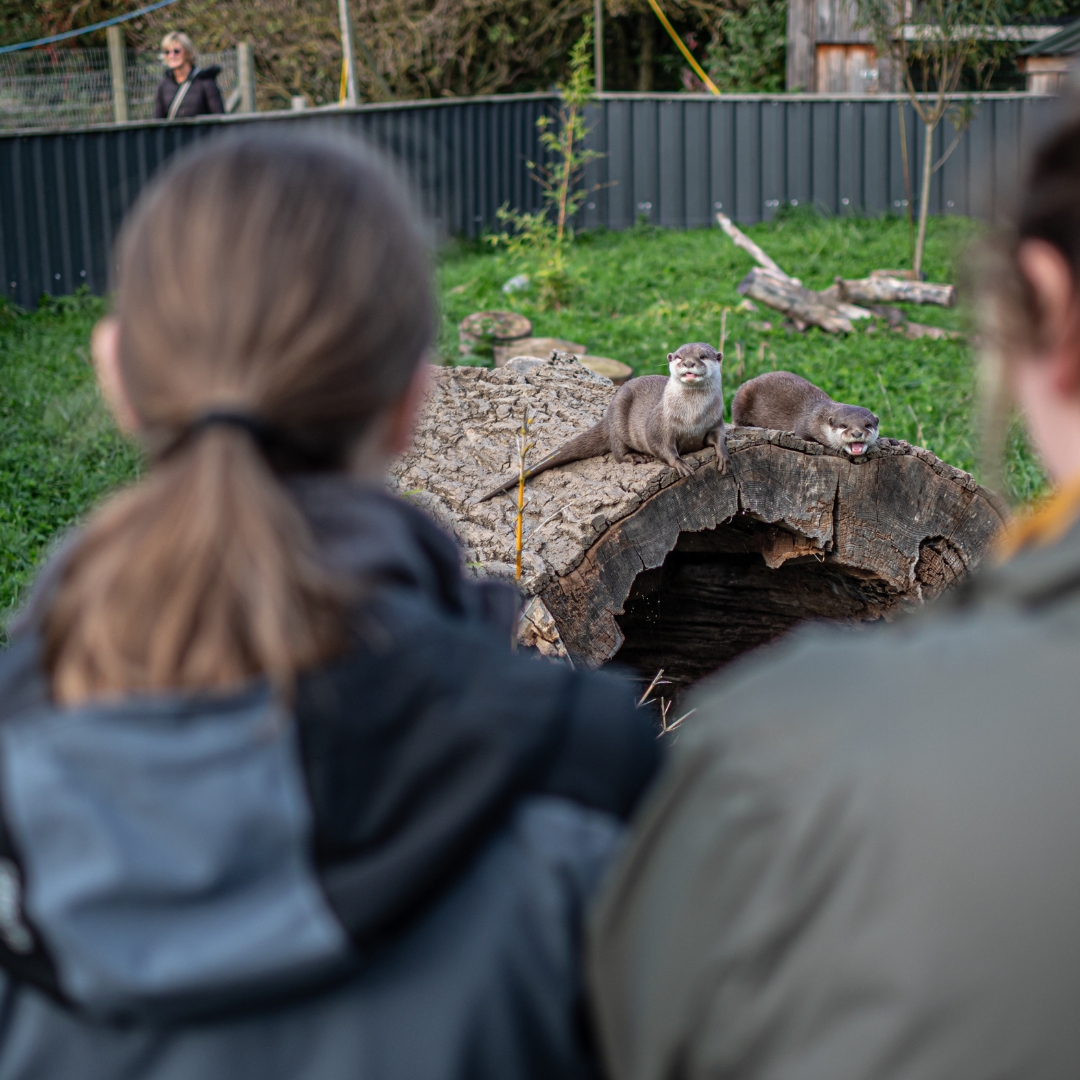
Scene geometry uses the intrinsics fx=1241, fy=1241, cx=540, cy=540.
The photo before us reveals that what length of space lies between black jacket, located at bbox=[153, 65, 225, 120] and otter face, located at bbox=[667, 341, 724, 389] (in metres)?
6.79

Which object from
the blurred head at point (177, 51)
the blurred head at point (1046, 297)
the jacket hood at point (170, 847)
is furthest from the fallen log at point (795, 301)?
the jacket hood at point (170, 847)

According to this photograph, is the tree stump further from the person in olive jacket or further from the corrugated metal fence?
the corrugated metal fence

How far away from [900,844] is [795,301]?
8.76 m

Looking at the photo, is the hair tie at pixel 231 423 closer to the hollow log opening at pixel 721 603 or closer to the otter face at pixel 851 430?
the otter face at pixel 851 430

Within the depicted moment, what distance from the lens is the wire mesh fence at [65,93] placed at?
10.5 metres

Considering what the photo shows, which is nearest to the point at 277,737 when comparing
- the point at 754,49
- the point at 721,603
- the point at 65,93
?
the point at 721,603

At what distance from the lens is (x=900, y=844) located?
73 cm

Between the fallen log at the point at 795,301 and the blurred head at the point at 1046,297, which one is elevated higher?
the blurred head at the point at 1046,297

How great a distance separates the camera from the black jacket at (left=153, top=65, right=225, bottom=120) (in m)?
10.3

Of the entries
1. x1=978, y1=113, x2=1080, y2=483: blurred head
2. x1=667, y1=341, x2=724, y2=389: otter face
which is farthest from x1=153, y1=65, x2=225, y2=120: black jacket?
x1=978, y1=113, x2=1080, y2=483: blurred head

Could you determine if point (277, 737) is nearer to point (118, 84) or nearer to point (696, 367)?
point (696, 367)

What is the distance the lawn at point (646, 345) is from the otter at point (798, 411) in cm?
75

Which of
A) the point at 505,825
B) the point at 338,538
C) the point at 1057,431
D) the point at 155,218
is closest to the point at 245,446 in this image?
the point at 338,538

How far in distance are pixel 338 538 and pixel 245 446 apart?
0.32ft
